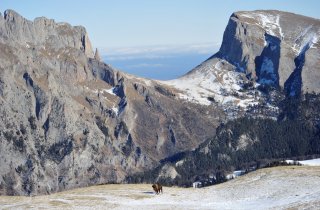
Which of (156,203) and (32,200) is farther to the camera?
(32,200)

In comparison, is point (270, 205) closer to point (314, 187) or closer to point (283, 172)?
point (314, 187)

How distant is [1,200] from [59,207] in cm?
1470

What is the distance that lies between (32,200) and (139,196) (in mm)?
17211

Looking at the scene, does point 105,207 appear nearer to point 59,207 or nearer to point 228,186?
point 59,207

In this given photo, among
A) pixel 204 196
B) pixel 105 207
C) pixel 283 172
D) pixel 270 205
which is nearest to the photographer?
pixel 270 205

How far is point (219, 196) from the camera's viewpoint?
9231 cm

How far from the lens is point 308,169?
100 meters

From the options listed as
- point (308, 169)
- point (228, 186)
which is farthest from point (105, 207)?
point (308, 169)

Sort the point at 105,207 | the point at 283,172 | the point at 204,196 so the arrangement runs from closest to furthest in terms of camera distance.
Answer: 1. the point at 105,207
2. the point at 204,196
3. the point at 283,172

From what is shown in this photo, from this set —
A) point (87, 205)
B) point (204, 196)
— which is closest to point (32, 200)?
point (87, 205)

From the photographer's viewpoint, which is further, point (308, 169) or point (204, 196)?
point (308, 169)

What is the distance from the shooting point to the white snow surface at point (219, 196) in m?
83.7

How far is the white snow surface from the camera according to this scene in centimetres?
8369

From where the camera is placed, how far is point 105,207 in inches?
3396
